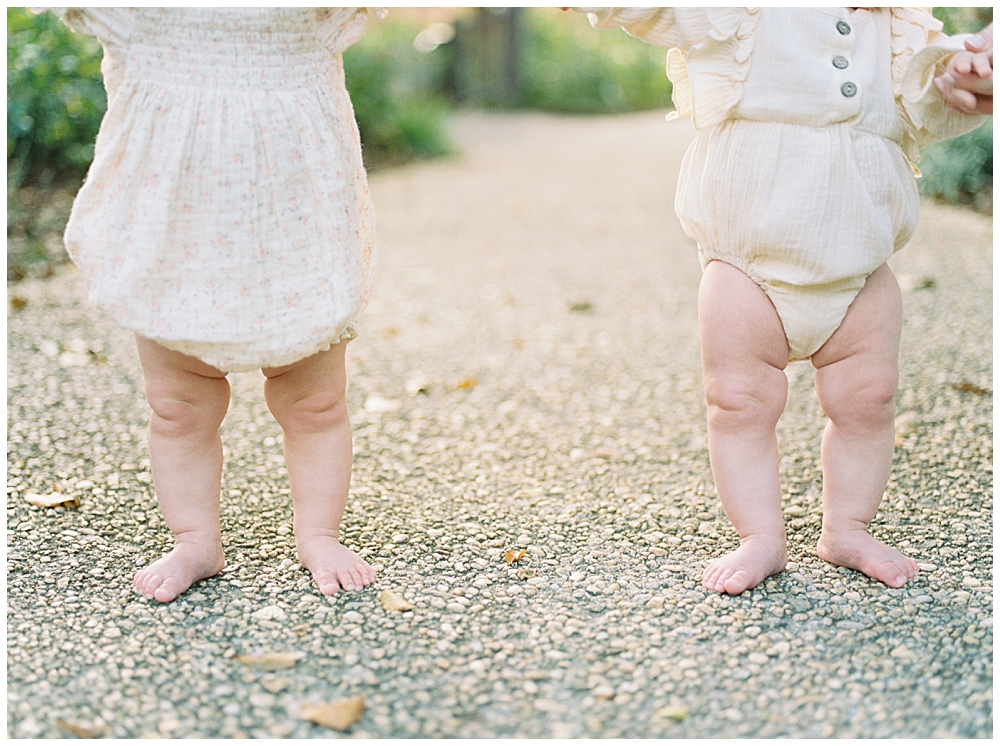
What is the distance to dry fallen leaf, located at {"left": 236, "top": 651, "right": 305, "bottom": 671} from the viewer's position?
Answer: 1.74 meters

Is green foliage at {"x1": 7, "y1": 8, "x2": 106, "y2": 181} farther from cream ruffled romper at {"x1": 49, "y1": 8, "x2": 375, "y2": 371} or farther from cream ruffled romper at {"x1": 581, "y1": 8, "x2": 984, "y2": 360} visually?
cream ruffled romper at {"x1": 581, "y1": 8, "x2": 984, "y2": 360}

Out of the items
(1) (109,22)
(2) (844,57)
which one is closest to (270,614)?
(1) (109,22)

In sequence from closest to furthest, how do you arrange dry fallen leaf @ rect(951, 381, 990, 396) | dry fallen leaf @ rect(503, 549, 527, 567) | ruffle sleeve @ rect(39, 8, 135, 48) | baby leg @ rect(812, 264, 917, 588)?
ruffle sleeve @ rect(39, 8, 135, 48), baby leg @ rect(812, 264, 917, 588), dry fallen leaf @ rect(503, 549, 527, 567), dry fallen leaf @ rect(951, 381, 990, 396)

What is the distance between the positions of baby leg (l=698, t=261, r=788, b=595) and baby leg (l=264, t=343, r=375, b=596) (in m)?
0.74

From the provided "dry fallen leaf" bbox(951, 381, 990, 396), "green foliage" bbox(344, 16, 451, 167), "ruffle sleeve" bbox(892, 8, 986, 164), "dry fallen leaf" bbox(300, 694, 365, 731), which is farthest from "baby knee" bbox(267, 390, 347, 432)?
"green foliage" bbox(344, 16, 451, 167)

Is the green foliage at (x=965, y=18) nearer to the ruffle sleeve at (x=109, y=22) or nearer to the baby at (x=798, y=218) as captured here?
the baby at (x=798, y=218)

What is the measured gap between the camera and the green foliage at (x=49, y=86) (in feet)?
16.4

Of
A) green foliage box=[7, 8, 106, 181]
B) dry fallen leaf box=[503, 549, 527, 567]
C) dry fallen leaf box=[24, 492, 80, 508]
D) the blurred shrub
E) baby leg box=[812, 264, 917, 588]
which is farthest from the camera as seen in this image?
the blurred shrub

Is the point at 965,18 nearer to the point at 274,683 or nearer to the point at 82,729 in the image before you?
the point at 274,683

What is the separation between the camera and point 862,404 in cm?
204

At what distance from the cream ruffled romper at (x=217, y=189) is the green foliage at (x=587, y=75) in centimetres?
1116

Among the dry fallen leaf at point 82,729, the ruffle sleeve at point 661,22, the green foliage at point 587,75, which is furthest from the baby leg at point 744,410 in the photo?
the green foliage at point 587,75

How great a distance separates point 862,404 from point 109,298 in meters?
1.46

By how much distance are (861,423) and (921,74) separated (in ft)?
2.24
